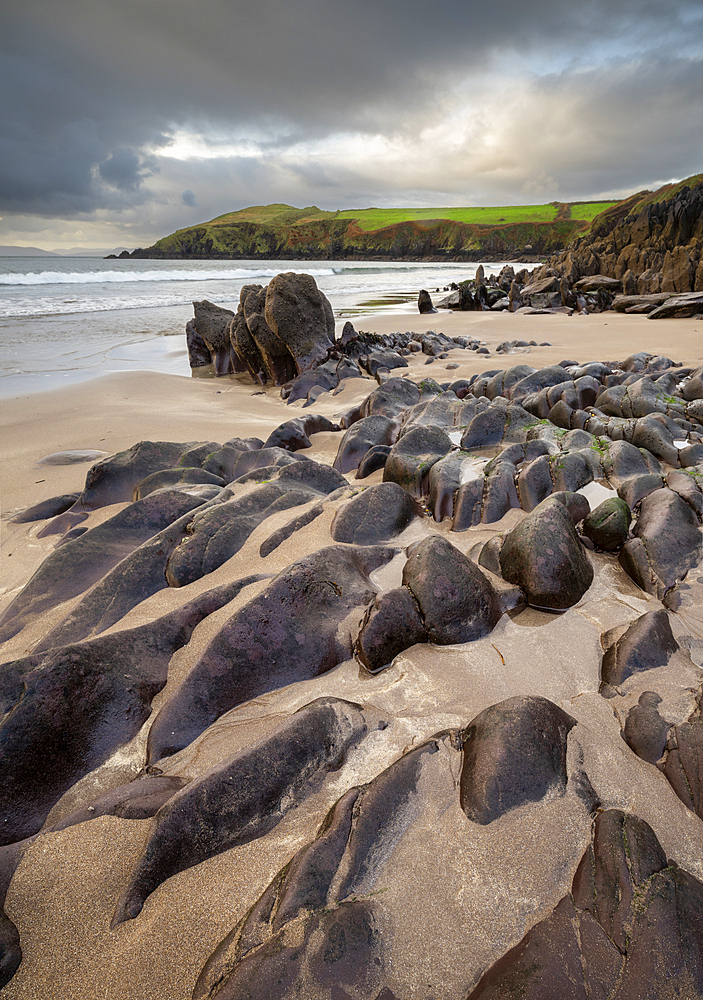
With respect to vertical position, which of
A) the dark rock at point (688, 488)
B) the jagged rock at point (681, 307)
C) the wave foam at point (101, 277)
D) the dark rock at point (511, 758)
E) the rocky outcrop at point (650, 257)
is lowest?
the dark rock at point (511, 758)

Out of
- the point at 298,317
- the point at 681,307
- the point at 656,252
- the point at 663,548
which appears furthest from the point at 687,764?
the point at 656,252

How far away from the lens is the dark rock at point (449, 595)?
207cm

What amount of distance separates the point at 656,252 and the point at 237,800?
22.5m

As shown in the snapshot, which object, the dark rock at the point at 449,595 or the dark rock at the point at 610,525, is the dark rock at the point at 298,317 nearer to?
the dark rock at the point at 610,525

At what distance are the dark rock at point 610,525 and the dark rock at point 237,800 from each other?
1.89 m

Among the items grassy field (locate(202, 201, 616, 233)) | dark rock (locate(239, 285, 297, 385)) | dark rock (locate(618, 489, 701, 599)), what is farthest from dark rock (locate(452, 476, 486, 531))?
grassy field (locate(202, 201, 616, 233))

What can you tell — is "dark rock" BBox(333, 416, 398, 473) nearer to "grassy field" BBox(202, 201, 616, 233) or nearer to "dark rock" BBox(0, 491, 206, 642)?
"dark rock" BBox(0, 491, 206, 642)

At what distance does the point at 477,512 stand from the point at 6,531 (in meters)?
3.44

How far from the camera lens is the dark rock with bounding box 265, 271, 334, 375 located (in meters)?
8.45

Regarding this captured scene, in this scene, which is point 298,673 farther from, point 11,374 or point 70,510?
point 11,374

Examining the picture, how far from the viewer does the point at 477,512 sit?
3.24m

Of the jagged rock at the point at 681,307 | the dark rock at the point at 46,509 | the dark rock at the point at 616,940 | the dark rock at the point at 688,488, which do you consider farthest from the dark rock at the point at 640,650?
the jagged rock at the point at 681,307

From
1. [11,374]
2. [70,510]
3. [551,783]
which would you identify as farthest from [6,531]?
[11,374]

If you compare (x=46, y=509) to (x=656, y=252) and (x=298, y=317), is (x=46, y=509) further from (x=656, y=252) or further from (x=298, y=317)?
(x=656, y=252)
